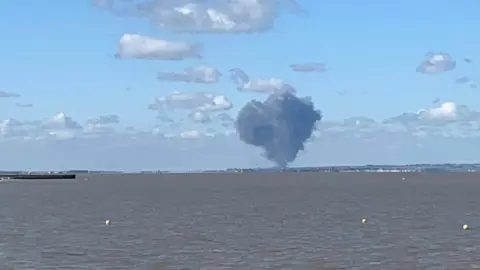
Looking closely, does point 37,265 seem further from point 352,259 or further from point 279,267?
point 352,259

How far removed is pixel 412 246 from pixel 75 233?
98.7 feet

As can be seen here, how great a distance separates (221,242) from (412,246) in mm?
14241

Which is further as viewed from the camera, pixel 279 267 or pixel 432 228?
pixel 432 228

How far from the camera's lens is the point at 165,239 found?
67.6 metres

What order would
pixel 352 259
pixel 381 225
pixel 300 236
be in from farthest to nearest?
pixel 381 225, pixel 300 236, pixel 352 259

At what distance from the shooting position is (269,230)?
2960 inches

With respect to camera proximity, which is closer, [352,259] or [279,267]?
[279,267]

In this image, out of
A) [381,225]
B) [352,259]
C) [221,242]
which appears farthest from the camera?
[381,225]

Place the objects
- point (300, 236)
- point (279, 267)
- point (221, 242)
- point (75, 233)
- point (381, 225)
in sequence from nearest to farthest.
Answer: point (279, 267) → point (221, 242) → point (300, 236) → point (75, 233) → point (381, 225)

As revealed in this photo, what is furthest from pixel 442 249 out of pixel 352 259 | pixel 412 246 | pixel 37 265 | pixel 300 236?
pixel 37 265

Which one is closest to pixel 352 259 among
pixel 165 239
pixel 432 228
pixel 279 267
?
pixel 279 267

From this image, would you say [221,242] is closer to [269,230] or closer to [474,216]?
[269,230]

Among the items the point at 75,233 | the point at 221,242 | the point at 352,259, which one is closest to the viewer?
the point at 352,259

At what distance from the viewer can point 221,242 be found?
212ft
